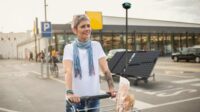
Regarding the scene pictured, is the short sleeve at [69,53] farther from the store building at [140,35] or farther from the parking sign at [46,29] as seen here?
the store building at [140,35]

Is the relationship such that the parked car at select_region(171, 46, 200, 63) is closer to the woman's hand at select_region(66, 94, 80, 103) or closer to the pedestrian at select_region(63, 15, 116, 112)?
the pedestrian at select_region(63, 15, 116, 112)

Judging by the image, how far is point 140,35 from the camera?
49.2 m

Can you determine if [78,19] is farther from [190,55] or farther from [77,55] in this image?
[190,55]

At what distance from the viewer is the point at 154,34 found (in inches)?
1991

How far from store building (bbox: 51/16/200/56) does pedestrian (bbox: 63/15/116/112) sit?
3490 cm

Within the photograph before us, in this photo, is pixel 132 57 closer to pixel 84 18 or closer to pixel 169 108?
pixel 169 108

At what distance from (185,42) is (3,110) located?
49197 mm

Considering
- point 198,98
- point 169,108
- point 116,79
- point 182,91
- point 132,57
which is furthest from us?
point 116,79

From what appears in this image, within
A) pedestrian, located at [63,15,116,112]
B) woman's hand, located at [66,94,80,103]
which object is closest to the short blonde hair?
pedestrian, located at [63,15,116,112]

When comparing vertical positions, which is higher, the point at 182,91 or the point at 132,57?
the point at 132,57

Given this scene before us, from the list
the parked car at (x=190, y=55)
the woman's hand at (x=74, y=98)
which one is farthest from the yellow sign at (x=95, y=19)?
the parked car at (x=190, y=55)

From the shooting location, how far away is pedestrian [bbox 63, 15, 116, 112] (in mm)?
3379

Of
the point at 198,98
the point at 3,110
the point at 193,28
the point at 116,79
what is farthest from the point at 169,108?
the point at 193,28

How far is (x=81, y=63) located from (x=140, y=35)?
46.4 m
